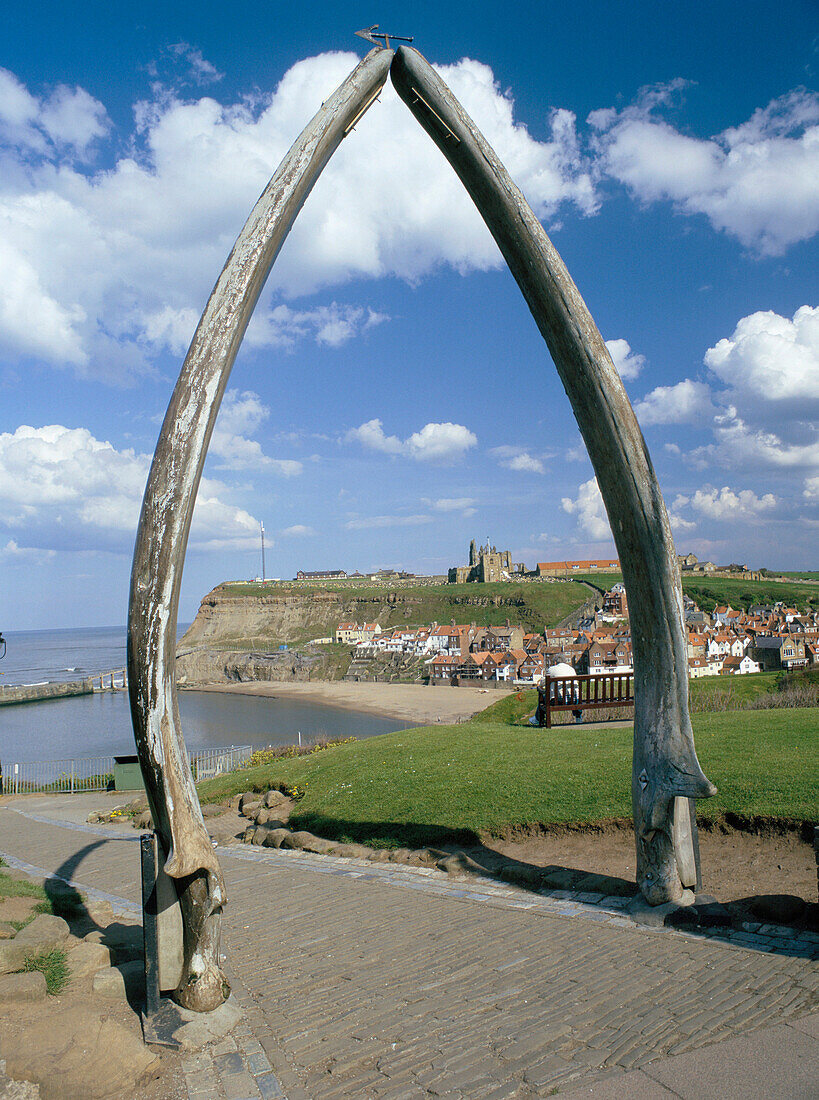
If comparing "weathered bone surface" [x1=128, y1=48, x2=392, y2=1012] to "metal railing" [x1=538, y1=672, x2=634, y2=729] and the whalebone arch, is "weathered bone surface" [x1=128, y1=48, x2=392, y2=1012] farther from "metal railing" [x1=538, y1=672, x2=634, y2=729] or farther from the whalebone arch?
"metal railing" [x1=538, y1=672, x2=634, y2=729]

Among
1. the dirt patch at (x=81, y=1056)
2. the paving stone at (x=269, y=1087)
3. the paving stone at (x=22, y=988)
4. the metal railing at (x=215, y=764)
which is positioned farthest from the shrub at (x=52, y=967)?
the metal railing at (x=215, y=764)

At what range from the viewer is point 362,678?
274 feet

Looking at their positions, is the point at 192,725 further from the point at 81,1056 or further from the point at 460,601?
the point at 460,601

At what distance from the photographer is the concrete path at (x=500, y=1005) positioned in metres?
3.45

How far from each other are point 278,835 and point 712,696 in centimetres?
1264

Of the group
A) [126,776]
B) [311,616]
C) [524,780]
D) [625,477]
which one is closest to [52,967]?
[625,477]

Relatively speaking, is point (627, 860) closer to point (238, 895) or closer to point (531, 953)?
point (531, 953)

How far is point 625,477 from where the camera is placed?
612 cm

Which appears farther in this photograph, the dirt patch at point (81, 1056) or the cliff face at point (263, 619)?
the cliff face at point (263, 619)

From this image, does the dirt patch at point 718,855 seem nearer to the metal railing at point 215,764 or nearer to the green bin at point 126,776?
the green bin at point 126,776

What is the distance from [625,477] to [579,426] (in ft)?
2.34

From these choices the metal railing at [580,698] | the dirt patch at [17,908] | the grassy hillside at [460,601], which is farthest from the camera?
the grassy hillside at [460,601]

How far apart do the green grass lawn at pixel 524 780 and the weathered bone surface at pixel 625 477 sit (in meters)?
2.09

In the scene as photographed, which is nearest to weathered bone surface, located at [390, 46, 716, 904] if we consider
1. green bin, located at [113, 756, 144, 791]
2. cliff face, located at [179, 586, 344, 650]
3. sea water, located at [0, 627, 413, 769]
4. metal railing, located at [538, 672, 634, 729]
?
metal railing, located at [538, 672, 634, 729]
